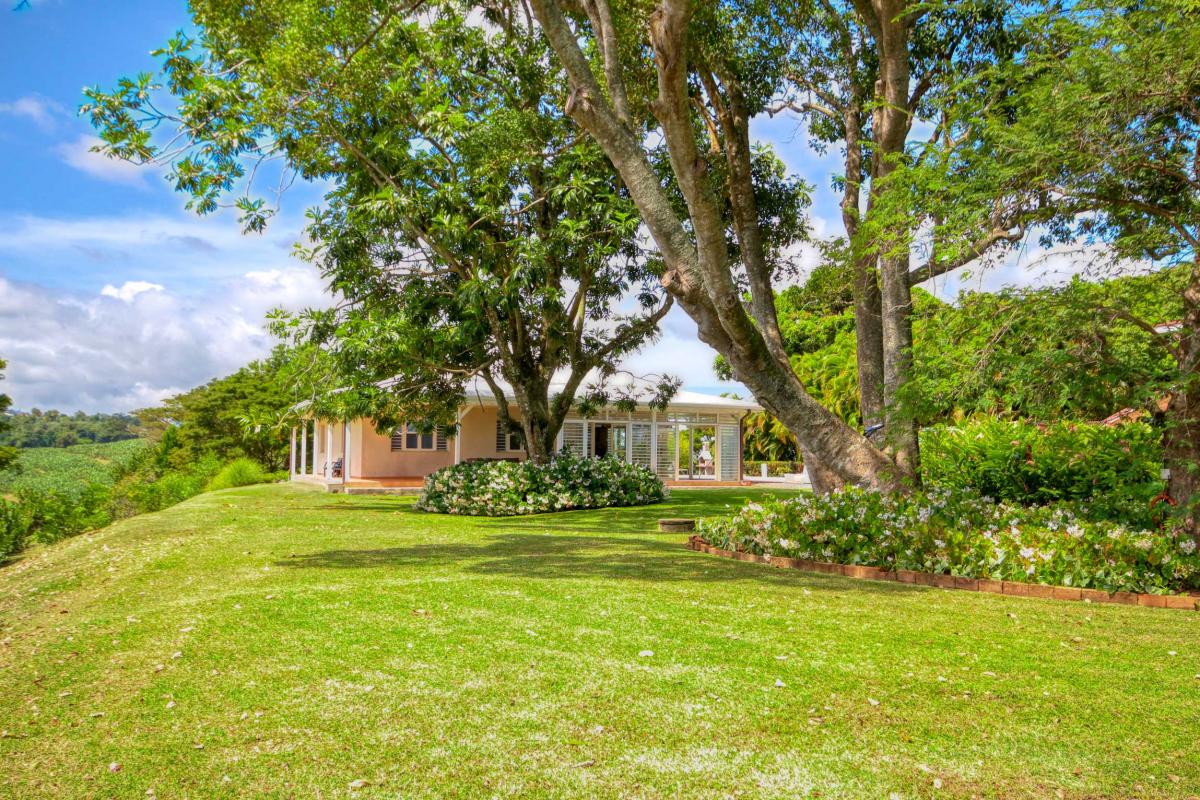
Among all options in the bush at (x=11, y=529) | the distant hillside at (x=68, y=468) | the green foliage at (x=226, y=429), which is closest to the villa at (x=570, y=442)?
the green foliage at (x=226, y=429)

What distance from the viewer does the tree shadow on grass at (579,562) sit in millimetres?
7676

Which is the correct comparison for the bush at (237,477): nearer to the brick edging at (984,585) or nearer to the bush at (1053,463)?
the bush at (1053,463)

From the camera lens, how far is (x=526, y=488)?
16406 mm

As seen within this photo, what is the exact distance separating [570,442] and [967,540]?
21.5 meters

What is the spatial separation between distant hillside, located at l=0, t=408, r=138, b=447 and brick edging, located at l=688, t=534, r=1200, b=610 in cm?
7835

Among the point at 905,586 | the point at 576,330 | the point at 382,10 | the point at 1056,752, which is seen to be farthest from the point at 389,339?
the point at 1056,752

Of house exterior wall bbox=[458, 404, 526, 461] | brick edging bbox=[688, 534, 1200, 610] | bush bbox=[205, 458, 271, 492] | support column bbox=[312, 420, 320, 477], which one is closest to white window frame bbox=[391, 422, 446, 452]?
house exterior wall bbox=[458, 404, 526, 461]

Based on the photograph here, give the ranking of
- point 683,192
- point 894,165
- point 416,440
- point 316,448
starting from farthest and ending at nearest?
point 316,448 < point 416,440 < point 894,165 < point 683,192

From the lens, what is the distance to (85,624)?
18.4 ft

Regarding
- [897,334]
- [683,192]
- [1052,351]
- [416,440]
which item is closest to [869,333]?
[897,334]

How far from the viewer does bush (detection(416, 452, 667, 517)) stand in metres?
16.1

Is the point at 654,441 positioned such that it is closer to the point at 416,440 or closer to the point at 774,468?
the point at 416,440

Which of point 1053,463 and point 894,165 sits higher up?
point 894,165

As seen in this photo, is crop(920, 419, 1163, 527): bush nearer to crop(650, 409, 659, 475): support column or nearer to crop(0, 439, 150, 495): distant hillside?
crop(650, 409, 659, 475): support column
